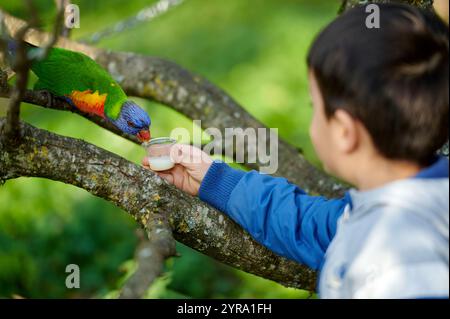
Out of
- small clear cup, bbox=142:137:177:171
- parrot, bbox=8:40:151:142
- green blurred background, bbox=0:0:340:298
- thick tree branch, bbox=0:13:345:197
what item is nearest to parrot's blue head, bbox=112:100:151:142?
parrot, bbox=8:40:151:142

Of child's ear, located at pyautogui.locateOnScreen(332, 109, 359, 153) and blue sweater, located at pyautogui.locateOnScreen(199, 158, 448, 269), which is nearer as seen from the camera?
child's ear, located at pyautogui.locateOnScreen(332, 109, 359, 153)

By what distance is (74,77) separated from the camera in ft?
6.22

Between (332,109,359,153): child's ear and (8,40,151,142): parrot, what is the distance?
1003 mm

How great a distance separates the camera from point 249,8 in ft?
19.7

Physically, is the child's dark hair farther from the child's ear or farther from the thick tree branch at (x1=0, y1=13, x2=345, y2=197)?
the thick tree branch at (x1=0, y1=13, x2=345, y2=197)

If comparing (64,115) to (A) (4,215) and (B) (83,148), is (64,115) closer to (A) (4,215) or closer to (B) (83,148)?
(A) (4,215)

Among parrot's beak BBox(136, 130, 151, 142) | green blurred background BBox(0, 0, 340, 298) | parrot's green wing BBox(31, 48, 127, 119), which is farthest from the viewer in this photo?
green blurred background BBox(0, 0, 340, 298)

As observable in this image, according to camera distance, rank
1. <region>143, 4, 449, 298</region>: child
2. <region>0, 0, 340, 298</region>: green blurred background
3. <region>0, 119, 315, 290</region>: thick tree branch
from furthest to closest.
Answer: <region>0, 0, 340, 298</region>: green blurred background → <region>0, 119, 315, 290</region>: thick tree branch → <region>143, 4, 449, 298</region>: child

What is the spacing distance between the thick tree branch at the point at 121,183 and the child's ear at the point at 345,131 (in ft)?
1.30

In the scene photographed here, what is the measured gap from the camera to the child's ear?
100 cm

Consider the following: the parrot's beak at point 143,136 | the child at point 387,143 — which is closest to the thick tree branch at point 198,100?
the parrot's beak at point 143,136

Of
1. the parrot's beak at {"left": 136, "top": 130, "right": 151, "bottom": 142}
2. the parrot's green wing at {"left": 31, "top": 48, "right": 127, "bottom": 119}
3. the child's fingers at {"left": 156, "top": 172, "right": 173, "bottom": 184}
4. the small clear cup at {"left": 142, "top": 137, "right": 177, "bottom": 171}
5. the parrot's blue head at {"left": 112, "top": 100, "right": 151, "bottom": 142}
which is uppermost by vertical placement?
the parrot's green wing at {"left": 31, "top": 48, "right": 127, "bottom": 119}

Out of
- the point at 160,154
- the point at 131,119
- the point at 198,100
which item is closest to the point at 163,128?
the point at 198,100
